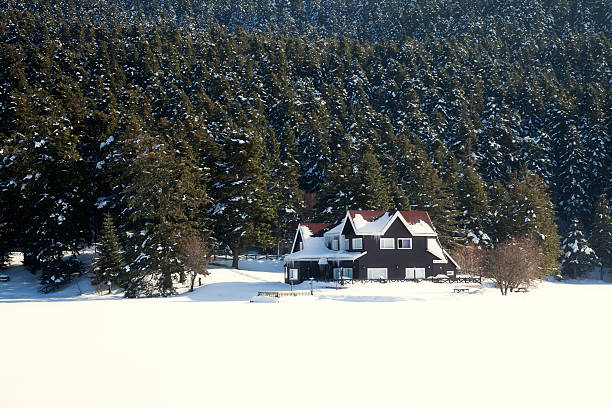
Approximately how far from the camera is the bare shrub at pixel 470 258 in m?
52.2

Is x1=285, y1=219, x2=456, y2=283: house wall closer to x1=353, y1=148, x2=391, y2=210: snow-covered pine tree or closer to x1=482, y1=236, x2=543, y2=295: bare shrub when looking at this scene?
x1=482, y1=236, x2=543, y2=295: bare shrub

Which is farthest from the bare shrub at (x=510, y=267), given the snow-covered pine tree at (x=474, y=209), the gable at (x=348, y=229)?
the snow-covered pine tree at (x=474, y=209)

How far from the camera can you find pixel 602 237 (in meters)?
71.9

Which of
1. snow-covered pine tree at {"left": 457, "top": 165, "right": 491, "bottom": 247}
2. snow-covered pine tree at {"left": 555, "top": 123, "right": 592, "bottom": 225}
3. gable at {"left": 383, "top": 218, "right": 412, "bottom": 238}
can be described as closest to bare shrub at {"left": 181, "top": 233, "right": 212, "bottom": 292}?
gable at {"left": 383, "top": 218, "right": 412, "bottom": 238}

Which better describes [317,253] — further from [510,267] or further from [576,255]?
[576,255]

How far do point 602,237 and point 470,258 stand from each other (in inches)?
1201

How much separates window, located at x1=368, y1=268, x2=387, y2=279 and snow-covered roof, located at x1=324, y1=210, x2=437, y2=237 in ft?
12.1

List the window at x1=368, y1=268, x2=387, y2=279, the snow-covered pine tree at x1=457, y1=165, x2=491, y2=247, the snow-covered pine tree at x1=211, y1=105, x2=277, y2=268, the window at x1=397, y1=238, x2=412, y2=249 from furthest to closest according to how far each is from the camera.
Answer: the snow-covered pine tree at x1=457, y1=165, x2=491, y2=247 < the snow-covered pine tree at x1=211, y1=105, x2=277, y2=268 < the window at x1=397, y1=238, x2=412, y2=249 < the window at x1=368, y1=268, x2=387, y2=279

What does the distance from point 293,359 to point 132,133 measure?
41786 millimetres

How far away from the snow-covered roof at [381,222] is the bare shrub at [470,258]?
20.9 feet

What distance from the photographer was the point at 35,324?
67.6 feet

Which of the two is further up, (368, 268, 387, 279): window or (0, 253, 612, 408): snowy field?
(368, 268, 387, 279): window

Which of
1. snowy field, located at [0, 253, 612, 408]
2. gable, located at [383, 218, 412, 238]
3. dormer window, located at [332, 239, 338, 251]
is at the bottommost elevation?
snowy field, located at [0, 253, 612, 408]

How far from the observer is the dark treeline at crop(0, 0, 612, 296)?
158ft
